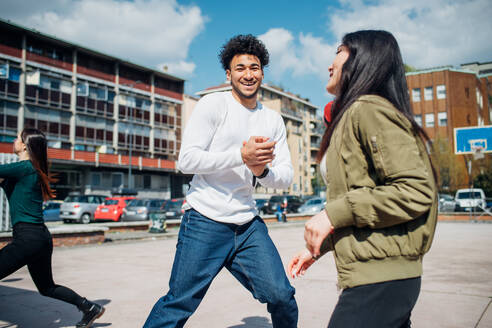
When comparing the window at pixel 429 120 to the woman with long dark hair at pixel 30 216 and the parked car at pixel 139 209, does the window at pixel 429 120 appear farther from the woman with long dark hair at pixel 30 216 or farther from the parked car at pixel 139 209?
the woman with long dark hair at pixel 30 216

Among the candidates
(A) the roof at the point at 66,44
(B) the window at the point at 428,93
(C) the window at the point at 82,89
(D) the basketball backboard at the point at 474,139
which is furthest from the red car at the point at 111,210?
(B) the window at the point at 428,93

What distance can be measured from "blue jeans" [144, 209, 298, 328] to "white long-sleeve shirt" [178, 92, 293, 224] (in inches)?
3.5

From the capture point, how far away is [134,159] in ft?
155

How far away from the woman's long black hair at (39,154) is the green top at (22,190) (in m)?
0.06

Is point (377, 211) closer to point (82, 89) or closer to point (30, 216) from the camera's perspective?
point (30, 216)

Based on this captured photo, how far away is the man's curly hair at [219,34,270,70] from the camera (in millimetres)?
2945

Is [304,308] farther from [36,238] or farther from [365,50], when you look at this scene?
[365,50]

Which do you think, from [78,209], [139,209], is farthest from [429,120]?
[78,209]

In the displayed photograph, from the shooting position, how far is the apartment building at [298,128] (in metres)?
72.7

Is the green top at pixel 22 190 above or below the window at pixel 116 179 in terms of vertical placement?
below

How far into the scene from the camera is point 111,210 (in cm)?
2364

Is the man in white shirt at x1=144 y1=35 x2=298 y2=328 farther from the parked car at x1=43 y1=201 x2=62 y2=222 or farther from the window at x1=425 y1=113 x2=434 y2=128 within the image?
the window at x1=425 y1=113 x2=434 y2=128

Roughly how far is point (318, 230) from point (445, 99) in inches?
2256

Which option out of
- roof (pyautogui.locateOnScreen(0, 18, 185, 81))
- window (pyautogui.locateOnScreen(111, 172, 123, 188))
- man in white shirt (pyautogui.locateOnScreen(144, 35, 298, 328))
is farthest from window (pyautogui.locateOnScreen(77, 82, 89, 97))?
man in white shirt (pyautogui.locateOnScreen(144, 35, 298, 328))
